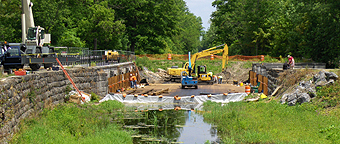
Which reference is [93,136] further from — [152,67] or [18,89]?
[152,67]

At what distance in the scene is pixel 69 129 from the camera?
52.0 feet

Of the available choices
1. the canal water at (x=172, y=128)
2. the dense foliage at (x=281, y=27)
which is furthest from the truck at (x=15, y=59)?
the dense foliage at (x=281, y=27)

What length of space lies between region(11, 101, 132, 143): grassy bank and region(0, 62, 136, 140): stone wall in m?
0.49

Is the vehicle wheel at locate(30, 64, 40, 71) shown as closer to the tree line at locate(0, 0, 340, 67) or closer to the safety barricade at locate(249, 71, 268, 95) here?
the safety barricade at locate(249, 71, 268, 95)

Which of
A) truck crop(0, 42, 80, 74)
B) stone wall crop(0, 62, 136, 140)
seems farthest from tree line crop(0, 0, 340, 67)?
truck crop(0, 42, 80, 74)

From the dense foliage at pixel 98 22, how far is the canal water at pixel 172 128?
35.1 meters

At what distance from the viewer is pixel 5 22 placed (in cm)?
5088

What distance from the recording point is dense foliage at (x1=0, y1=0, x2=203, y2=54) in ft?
167

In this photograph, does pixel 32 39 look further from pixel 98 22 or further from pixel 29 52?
pixel 98 22

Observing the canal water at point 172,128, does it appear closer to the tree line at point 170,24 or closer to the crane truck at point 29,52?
the crane truck at point 29,52

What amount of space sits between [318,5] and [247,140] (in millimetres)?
31845

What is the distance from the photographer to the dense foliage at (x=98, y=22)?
5091cm

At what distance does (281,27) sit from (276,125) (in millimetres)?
49351

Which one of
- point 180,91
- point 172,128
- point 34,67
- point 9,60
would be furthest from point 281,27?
point 9,60
